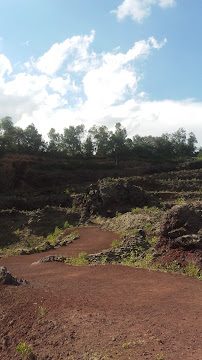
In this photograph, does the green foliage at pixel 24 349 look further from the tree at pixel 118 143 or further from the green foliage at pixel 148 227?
the tree at pixel 118 143

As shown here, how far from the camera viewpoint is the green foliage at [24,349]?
4680mm

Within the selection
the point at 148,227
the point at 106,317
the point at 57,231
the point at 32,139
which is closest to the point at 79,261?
the point at 106,317

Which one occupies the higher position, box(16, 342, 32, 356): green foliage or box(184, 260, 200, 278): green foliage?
box(16, 342, 32, 356): green foliage

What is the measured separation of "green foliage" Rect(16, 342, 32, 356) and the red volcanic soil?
0.08 metres

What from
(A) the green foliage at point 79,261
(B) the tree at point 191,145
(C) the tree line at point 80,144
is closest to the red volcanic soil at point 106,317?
(A) the green foliage at point 79,261

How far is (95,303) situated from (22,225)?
17.9 m

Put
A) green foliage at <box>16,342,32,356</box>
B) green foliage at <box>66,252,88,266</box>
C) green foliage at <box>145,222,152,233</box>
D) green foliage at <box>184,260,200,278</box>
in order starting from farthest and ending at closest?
green foliage at <box>145,222,152,233</box> < green foliage at <box>66,252,88,266</box> < green foliage at <box>184,260,200,278</box> < green foliage at <box>16,342,32,356</box>

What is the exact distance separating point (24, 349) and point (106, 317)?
167cm

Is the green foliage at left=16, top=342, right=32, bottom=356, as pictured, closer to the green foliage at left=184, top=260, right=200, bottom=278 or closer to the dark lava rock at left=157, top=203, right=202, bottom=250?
the green foliage at left=184, top=260, right=200, bottom=278

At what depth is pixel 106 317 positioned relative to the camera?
5520 millimetres

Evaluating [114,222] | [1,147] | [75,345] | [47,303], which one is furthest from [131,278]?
[1,147]

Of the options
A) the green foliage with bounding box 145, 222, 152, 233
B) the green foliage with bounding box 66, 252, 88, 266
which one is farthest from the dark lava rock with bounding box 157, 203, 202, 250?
the green foliage with bounding box 145, 222, 152, 233

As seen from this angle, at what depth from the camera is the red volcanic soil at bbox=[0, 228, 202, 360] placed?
4.29 meters

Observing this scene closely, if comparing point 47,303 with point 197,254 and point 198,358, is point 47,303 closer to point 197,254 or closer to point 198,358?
point 198,358
